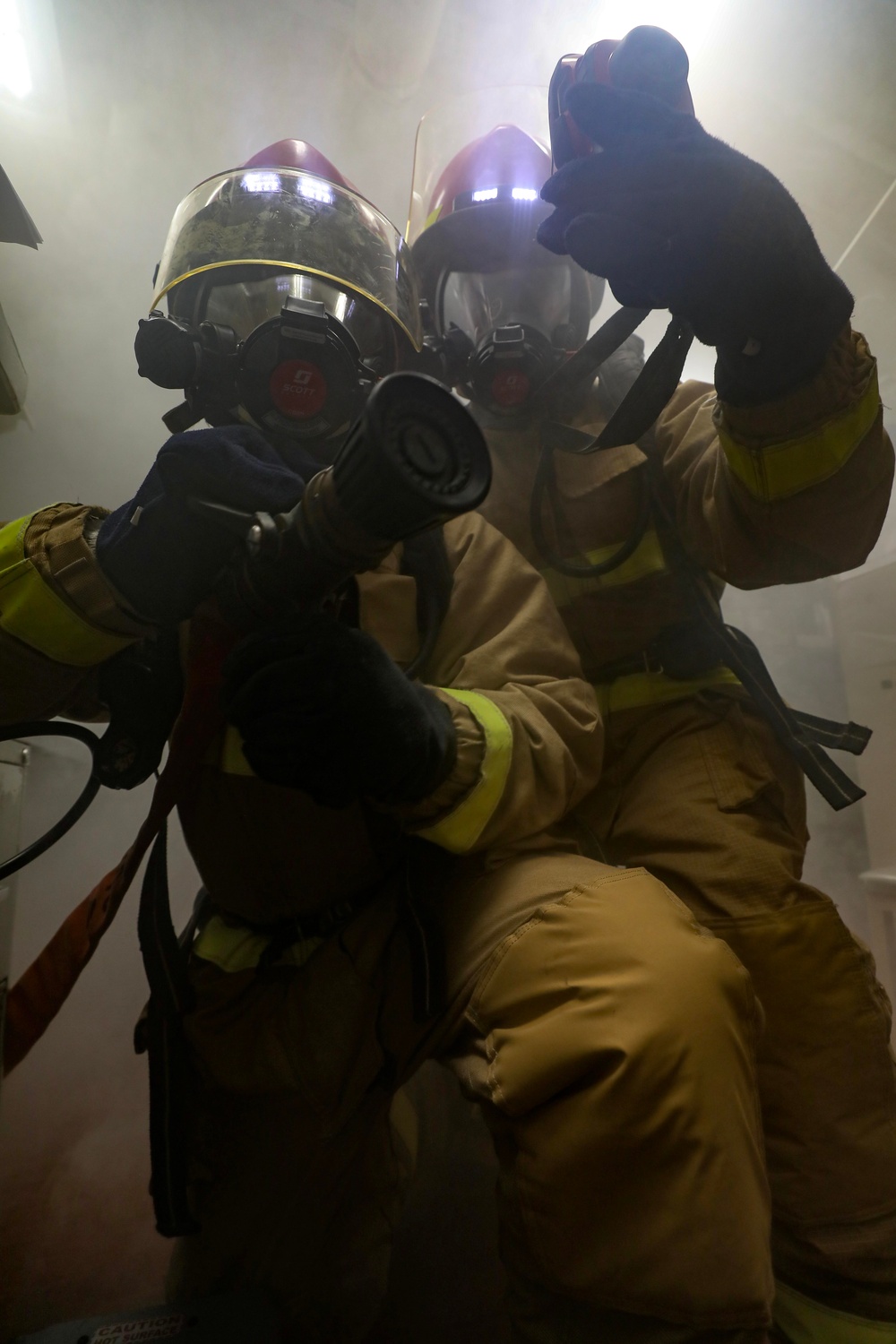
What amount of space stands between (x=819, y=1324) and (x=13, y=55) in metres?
1.79

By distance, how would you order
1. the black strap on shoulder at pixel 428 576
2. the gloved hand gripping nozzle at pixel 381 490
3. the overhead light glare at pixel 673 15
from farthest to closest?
the overhead light glare at pixel 673 15
the black strap on shoulder at pixel 428 576
the gloved hand gripping nozzle at pixel 381 490

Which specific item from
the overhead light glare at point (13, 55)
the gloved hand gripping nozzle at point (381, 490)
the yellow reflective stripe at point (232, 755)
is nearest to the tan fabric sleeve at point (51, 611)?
the yellow reflective stripe at point (232, 755)

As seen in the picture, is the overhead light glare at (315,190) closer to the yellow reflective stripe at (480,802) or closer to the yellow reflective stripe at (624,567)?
the yellow reflective stripe at (624,567)

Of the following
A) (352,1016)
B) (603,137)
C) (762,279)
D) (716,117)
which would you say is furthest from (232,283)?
(716,117)

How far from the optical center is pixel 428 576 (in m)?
0.71

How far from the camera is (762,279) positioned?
1.71 feet

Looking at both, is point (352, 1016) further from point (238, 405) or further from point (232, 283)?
point (232, 283)

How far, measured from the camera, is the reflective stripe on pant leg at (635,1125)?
0.40 metres

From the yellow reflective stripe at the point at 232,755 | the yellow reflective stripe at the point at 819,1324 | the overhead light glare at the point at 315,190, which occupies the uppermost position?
the overhead light glare at the point at 315,190

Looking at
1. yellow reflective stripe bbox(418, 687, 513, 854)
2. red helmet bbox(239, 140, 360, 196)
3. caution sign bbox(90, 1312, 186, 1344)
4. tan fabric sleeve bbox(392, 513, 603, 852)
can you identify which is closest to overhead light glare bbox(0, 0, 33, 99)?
red helmet bbox(239, 140, 360, 196)

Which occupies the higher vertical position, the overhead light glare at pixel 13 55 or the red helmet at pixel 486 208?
the overhead light glare at pixel 13 55

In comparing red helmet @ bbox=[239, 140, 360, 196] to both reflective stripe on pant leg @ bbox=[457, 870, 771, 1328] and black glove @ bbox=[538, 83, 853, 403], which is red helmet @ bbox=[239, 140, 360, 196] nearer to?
black glove @ bbox=[538, 83, 853, 403]

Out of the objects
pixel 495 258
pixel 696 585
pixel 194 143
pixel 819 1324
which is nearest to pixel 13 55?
pixel 194 143

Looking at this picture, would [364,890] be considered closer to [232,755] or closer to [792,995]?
[232,755]
